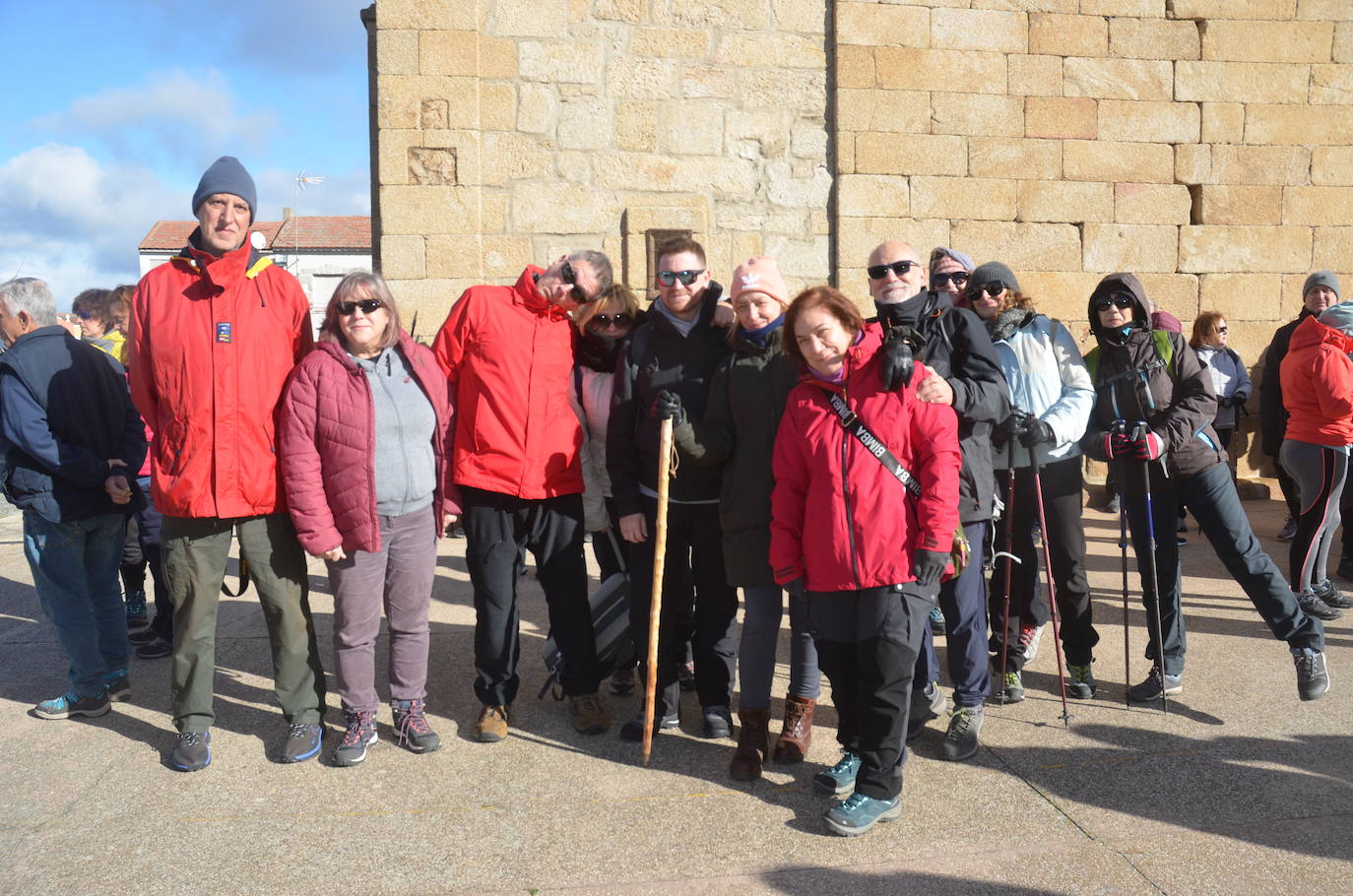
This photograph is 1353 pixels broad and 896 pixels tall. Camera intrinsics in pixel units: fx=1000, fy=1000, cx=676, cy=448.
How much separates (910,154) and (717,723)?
5817mm

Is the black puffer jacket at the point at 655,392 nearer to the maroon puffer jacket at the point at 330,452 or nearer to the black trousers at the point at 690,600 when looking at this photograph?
the black trousers at the point at 690,600

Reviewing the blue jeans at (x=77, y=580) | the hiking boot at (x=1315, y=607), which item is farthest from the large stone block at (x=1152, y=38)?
the blue jeans at (x=77, y=580)

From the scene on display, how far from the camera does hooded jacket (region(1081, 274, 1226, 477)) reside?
12.9 feet

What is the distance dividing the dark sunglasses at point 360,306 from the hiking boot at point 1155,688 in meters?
3.29

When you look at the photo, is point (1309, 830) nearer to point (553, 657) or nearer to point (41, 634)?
point (553, 657)

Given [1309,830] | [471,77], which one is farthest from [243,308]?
[471,77]

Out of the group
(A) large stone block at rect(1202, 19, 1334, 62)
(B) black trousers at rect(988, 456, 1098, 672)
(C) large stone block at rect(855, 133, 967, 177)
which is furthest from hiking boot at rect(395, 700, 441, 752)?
(A) large stone block at rect(1202, 19, 1334, 62)

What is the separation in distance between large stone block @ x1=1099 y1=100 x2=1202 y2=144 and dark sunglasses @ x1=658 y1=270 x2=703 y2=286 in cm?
619

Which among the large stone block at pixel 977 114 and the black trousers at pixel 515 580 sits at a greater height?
the large stone block at pixel 977 114

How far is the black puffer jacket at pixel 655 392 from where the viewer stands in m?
3.61

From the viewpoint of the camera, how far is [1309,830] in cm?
292

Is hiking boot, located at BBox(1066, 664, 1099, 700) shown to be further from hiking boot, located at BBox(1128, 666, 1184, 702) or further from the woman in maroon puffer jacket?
the woman in maroon puffer jacket


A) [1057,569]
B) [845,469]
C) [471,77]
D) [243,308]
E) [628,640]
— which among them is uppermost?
[471,77]

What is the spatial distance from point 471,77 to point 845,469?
567 centimetres
